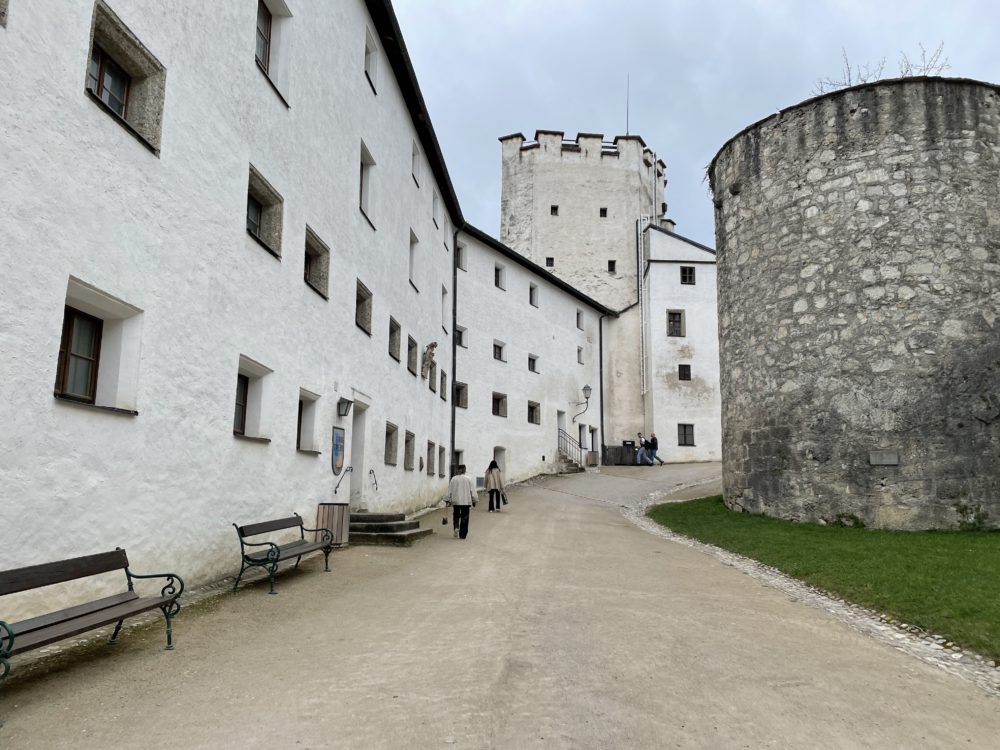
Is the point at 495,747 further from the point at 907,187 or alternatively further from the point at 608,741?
the point at 907,187

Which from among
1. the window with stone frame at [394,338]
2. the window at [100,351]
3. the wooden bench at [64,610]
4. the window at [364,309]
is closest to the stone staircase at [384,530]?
the window at [364,309]

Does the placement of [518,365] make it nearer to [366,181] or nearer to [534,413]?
[534,413]

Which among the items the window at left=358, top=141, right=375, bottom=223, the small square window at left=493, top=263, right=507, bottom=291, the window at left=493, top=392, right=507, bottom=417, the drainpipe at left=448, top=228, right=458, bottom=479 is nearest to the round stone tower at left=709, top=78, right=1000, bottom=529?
the window at left=358, top=141, right=375, bottom=223

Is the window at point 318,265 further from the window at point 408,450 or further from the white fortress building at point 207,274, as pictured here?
the window at point 408,450

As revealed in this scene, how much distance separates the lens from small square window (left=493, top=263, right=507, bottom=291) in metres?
28.9

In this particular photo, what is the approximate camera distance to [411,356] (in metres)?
18.9

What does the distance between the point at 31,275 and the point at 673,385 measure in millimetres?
31799

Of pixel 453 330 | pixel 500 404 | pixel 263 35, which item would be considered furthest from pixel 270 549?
pixel 500 404

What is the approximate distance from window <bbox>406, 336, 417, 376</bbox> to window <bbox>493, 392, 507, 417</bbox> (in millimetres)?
9532

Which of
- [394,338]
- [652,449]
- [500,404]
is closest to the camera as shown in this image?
[394,338]

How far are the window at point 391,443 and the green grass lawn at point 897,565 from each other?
6599 mm

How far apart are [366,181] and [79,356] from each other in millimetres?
9186

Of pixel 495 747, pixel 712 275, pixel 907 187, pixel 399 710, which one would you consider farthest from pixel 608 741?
pixel 712 275

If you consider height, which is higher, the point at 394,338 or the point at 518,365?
the point at 518,365
